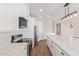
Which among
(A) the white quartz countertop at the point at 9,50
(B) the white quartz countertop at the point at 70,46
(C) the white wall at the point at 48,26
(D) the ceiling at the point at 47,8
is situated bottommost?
(A) the white quartz countertop at the point at 9,50

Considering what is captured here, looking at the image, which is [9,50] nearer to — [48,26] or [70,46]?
[70,46]

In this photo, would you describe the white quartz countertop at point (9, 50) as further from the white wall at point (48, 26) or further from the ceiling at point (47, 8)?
the white wall at point (48, 26)

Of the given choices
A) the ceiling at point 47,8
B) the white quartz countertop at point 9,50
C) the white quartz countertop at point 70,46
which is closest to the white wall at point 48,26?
the ceiling at point 47,8

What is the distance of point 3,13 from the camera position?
202 cm

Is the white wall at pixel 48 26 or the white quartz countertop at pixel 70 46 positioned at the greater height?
the white wall at pixel 48 26

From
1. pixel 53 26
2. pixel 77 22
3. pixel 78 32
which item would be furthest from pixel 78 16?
pixel 53 26

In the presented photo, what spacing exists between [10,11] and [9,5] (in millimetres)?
119

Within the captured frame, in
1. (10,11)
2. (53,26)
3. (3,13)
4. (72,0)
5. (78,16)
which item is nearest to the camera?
(72,0)

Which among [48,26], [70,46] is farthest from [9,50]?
[48,26]

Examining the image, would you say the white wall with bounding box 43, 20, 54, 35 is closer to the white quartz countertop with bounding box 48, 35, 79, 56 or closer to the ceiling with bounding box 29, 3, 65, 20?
the ceiling with bounding box 29, 3, 65, 20

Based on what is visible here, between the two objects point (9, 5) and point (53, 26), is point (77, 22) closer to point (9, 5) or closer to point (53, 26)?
point (9, 5)

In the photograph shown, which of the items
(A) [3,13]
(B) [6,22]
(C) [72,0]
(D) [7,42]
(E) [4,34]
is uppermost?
(C) [72,0]

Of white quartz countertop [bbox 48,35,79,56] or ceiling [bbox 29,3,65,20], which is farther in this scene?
ceiling [bbox 29,3,65,20]

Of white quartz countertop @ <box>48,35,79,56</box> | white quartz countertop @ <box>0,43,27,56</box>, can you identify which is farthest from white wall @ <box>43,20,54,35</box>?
white quartz countertop @ <box>0,43,27,56</box>
